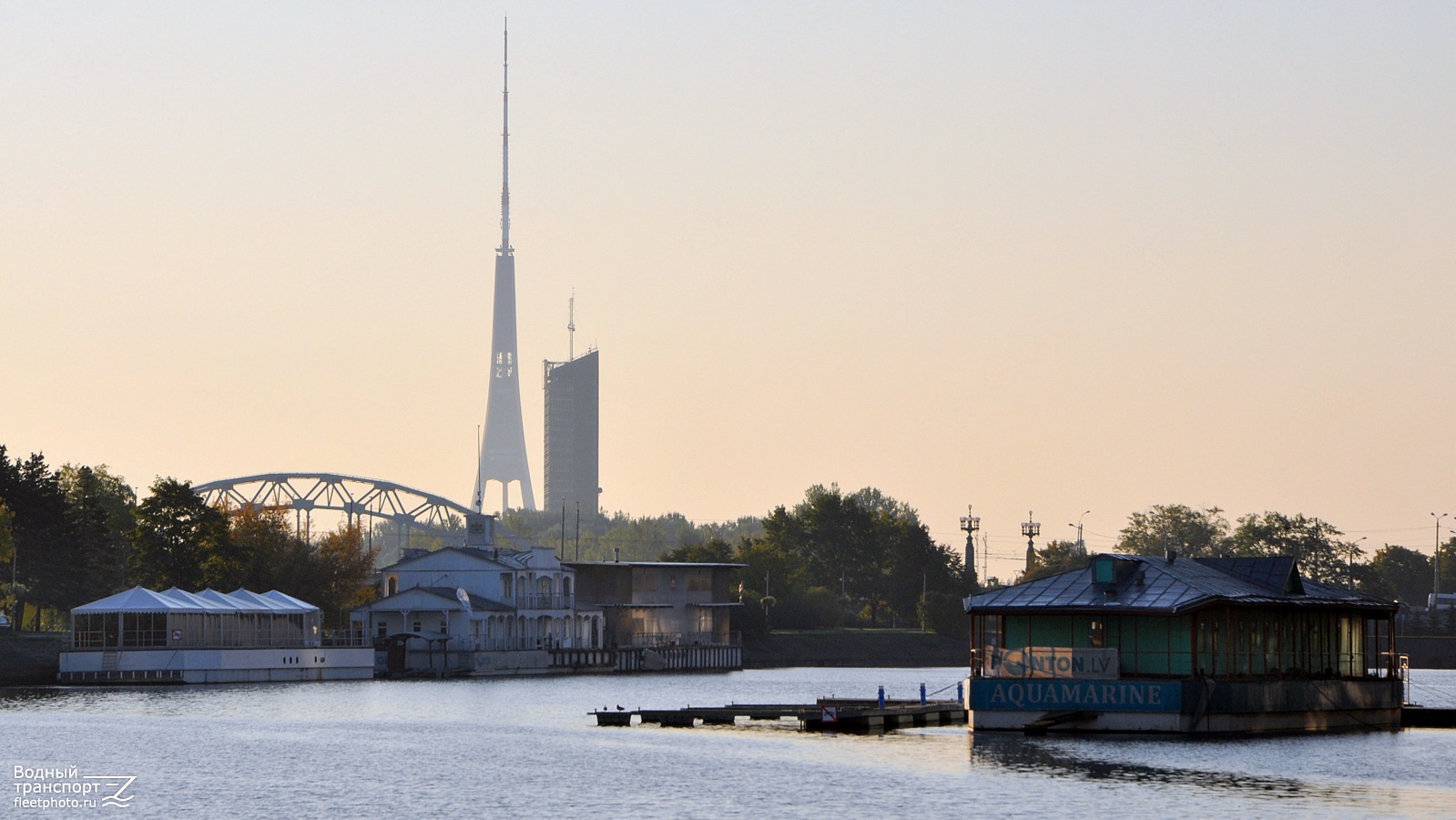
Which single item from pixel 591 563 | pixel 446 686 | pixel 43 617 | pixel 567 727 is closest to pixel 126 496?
pixel 43 617

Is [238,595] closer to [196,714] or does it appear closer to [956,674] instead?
[196,714]

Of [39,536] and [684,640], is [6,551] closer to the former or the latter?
[39,536]

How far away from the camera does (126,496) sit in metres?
195

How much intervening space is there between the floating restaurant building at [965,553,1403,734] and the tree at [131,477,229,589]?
9299 cm

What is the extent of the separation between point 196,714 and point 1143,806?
5678 centimetres

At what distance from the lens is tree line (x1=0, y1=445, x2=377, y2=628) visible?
152m

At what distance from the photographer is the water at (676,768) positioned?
59625 mm

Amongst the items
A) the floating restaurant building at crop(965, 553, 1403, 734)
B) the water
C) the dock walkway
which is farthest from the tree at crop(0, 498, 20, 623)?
Answer: the floating restaurant building at crop(965, 553, 1403, 734)

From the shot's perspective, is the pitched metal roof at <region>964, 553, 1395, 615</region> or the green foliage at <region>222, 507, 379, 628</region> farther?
the green foliage at <region>222, 507, 379, 628</region>

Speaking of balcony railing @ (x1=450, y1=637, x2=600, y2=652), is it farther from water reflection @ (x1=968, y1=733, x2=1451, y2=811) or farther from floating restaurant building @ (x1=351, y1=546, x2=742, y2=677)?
water reflection @ (x1=968, y1=733, x2=1451, y2=811)

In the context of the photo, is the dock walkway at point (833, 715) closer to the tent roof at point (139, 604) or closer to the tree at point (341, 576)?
the tent roof at point (139, 604)

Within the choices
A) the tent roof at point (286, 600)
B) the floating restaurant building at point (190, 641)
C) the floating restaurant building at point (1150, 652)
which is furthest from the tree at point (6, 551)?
the floating restaurant building at point (1150, 652)

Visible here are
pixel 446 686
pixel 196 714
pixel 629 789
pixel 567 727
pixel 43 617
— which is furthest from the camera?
pixel 43 617

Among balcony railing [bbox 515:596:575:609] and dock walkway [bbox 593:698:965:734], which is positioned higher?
balcony railing [bbox 515:596:575:609]
